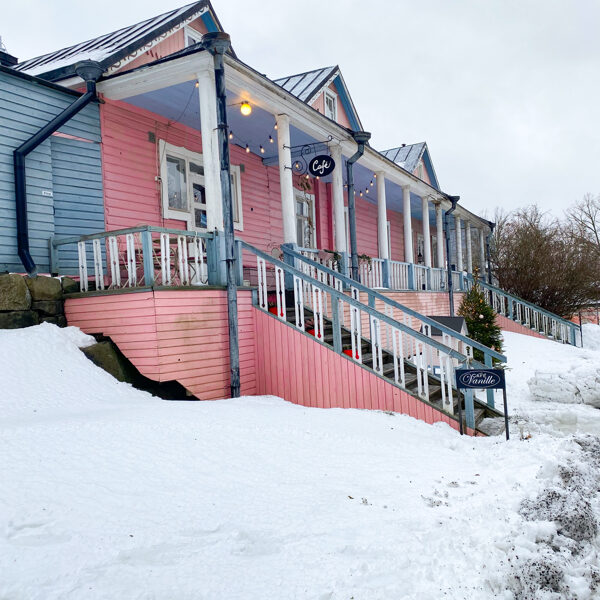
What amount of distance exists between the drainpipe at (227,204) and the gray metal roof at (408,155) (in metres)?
12.3

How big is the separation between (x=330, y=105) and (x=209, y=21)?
4.32m

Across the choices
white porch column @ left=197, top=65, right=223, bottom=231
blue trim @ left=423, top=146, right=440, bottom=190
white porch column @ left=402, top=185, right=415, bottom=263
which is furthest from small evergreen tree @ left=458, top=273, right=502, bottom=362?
white porch column @ left=197, top=65, right=223, bottom=231

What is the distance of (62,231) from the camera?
7555 millimetres

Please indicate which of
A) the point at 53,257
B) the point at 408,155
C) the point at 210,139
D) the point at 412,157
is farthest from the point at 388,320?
the point at 408,155

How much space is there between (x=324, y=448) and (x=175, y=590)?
2.32 meters

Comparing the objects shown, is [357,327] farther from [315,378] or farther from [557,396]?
[557,396]

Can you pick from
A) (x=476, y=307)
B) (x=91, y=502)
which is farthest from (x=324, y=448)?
(x=476, y=307)

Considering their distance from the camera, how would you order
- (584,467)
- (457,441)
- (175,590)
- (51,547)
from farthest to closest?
(457,441)
(584,467)
(51,547)
(175,590)

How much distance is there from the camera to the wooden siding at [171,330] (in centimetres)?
591

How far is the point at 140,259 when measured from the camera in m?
7.84

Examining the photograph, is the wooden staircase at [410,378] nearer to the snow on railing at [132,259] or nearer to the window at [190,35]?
the snow on railing at [132,259]

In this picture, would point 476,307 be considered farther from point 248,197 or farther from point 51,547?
point 51,547

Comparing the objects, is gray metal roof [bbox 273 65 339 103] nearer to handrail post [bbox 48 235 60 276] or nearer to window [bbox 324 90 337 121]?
window [bbox 324 90 337 121]

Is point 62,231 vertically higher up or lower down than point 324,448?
higher up
